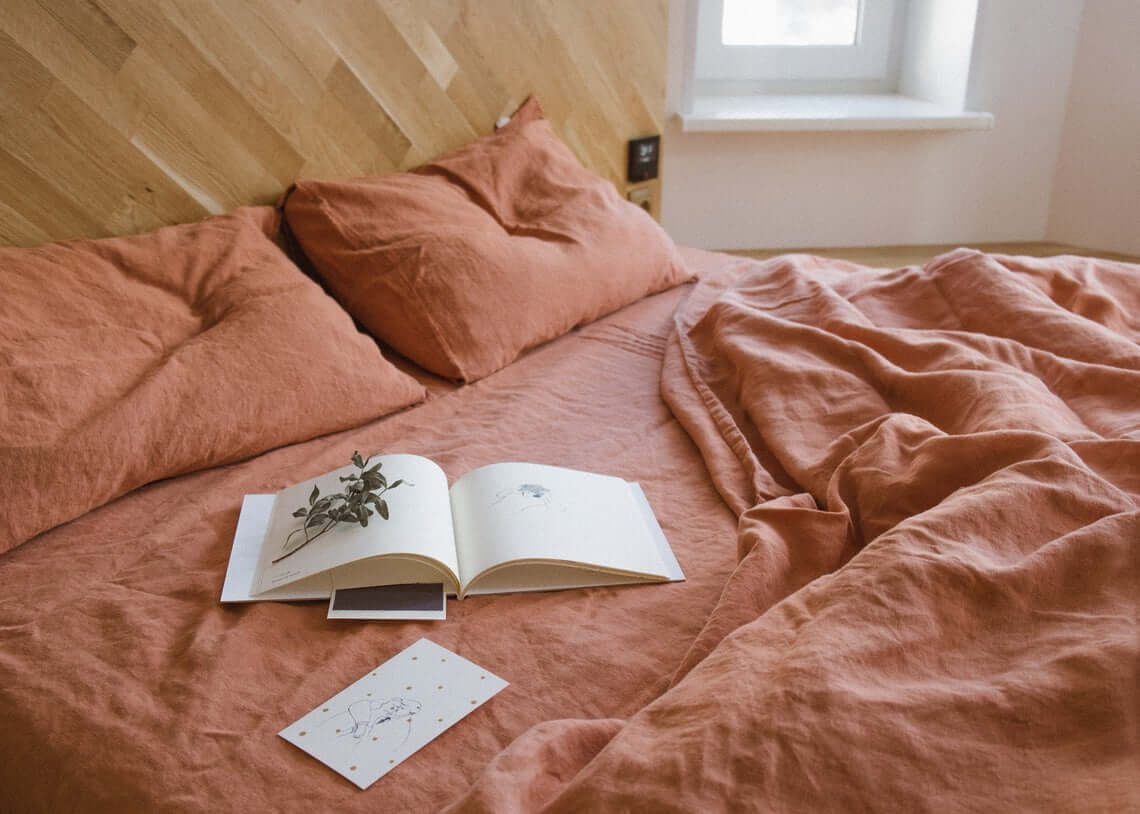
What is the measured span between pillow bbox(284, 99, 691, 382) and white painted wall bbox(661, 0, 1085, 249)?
114cm

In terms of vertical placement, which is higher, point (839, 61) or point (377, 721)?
point (839, 61)

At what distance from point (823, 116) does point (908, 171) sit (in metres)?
0.40

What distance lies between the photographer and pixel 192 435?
115 centimetres

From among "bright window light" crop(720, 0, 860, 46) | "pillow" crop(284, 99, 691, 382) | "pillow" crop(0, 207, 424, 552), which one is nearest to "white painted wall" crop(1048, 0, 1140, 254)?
"bright window light" crop(720, 0, 860, 46)

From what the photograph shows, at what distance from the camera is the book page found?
3.03 ft

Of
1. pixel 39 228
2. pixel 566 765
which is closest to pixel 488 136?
pixel 39 228

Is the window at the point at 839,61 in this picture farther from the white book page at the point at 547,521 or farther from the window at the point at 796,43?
the white book page at the point at 547,521

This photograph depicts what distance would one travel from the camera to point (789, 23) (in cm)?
310

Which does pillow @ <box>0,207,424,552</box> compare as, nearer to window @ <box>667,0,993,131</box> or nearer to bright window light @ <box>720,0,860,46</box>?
window @ <box>667,0,993,131</box>

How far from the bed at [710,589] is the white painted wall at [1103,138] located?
67.9 inches

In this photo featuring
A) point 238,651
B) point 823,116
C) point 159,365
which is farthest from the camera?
point 823,116

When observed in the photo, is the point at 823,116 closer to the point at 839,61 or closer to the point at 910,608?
the point at 839,61

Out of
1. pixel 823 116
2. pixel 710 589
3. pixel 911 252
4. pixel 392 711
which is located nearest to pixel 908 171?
pixel 911 252

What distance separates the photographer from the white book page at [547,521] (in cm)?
95
